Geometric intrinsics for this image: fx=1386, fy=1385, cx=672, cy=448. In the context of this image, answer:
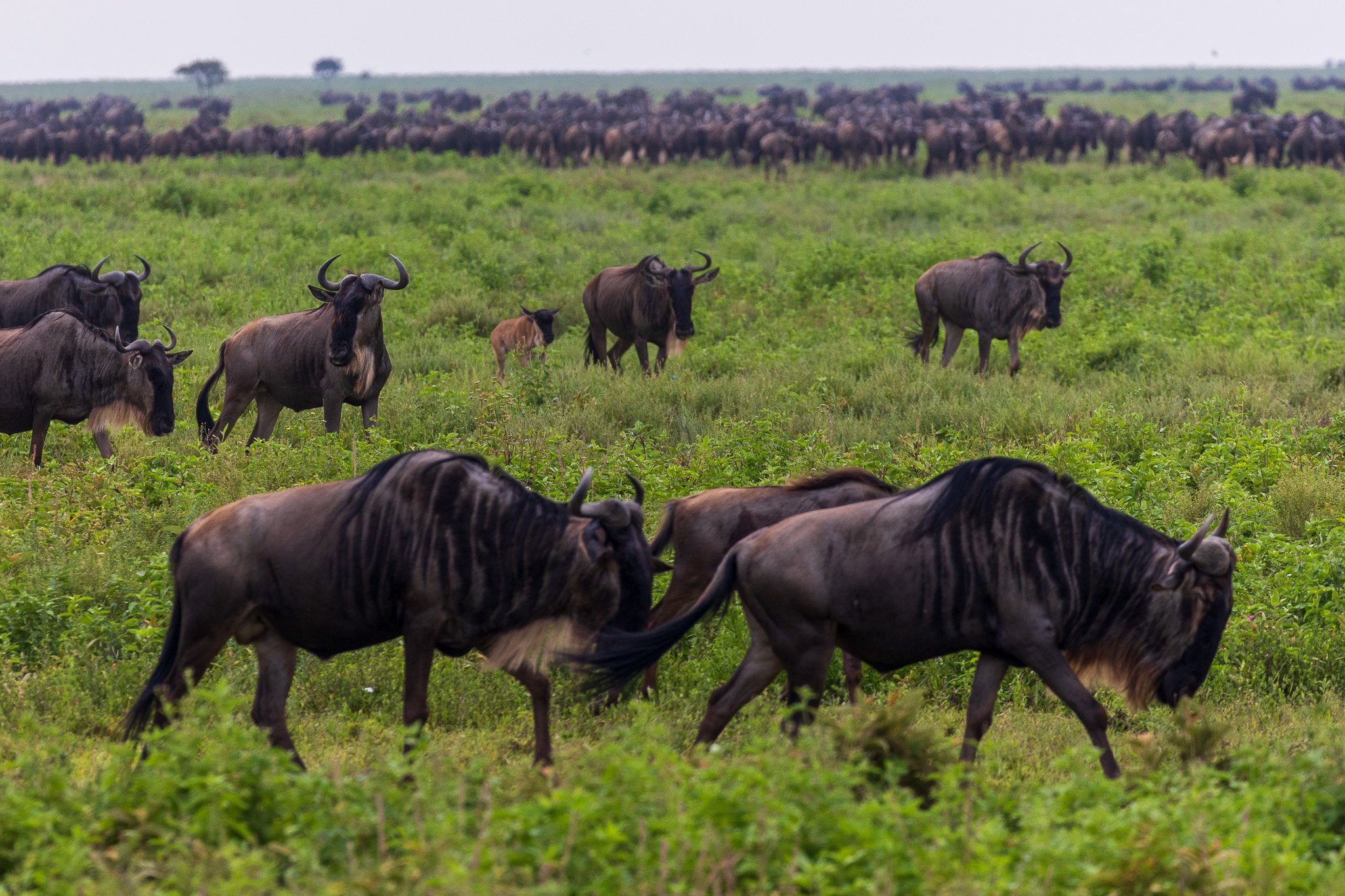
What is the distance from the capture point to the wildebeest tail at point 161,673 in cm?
479

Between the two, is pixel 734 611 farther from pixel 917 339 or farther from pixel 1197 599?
pixel 917 339

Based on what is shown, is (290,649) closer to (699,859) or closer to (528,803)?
(528,803)

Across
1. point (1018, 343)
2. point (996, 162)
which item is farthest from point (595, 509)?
point (996, 162)

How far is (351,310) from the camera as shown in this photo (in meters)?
8.91

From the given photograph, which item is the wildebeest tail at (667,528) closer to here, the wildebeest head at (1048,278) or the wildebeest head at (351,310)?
the wildebeest head at (351,310)

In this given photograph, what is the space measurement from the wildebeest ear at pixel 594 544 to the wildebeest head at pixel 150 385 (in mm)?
5202

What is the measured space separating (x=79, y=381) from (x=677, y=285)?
5102 mm

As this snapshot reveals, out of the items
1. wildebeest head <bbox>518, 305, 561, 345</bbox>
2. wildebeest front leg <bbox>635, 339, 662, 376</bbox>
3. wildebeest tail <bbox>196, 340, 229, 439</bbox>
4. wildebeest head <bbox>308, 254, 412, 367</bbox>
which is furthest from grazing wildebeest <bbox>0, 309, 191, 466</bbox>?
wildebeest front leg <bbox>635, 339, 662, 376</bbox>

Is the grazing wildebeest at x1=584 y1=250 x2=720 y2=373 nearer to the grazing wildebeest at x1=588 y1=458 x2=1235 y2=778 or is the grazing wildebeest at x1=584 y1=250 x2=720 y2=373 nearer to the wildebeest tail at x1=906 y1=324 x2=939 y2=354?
the wildebeest tail at x1=906 y1=324 x2=939 y2=354

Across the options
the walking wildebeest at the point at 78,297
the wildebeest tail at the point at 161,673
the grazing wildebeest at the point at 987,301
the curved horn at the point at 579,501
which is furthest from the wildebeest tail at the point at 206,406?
the grazing wildebeest at the point at 987,301

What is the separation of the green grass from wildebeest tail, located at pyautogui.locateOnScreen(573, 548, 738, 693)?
10.7 inches

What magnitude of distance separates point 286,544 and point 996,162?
3047cm

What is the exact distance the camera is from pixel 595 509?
15.9ft

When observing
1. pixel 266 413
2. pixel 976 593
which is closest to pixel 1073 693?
pixel 976 593
